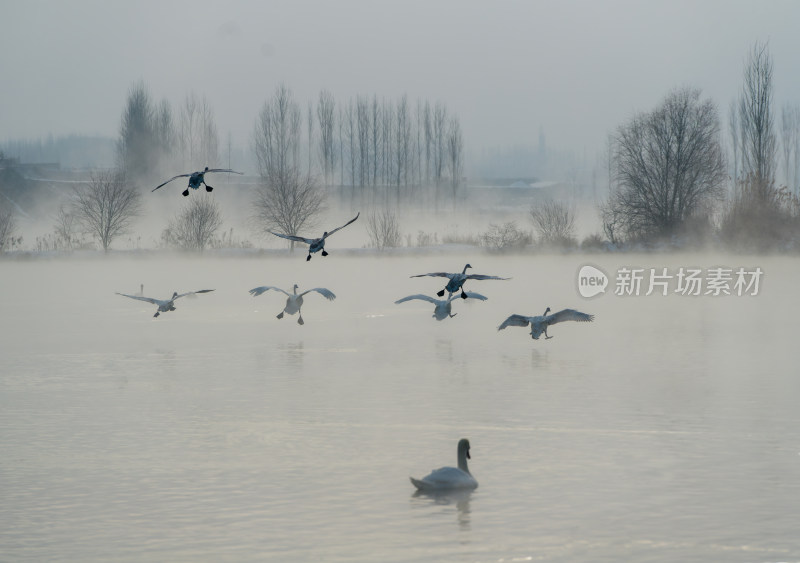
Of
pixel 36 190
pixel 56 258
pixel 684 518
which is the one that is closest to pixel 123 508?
pixel 684 518

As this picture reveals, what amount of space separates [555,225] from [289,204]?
18786 millimetres

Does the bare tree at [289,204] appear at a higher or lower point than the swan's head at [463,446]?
higher

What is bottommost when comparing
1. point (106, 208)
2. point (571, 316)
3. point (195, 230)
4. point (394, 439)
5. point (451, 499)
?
point (451, 499)

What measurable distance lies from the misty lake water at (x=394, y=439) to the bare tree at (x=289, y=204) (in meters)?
43.9

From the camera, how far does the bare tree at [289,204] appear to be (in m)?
75.1

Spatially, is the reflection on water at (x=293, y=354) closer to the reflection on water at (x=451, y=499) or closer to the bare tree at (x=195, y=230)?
the reflection on water at (x=451, y=499)

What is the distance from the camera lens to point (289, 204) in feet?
248

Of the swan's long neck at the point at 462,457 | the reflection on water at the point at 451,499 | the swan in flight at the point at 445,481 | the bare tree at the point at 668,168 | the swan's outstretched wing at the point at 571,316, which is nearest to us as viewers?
the reflection on water at the point at 451,499

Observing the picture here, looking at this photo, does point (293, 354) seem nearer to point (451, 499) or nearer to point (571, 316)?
point (571, 316)

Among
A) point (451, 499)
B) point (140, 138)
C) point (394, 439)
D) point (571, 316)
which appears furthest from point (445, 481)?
point (140, 138)

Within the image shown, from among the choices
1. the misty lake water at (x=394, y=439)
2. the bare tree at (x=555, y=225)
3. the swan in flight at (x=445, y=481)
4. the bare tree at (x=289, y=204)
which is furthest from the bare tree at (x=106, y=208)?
the swan in flight at (x=445, y=481)

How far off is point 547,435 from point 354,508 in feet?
13.8

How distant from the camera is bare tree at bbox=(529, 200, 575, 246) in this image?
6794 centimetres

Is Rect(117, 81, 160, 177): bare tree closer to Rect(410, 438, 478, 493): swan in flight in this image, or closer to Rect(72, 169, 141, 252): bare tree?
Rect(72, 169, 141, 252): bare tree
